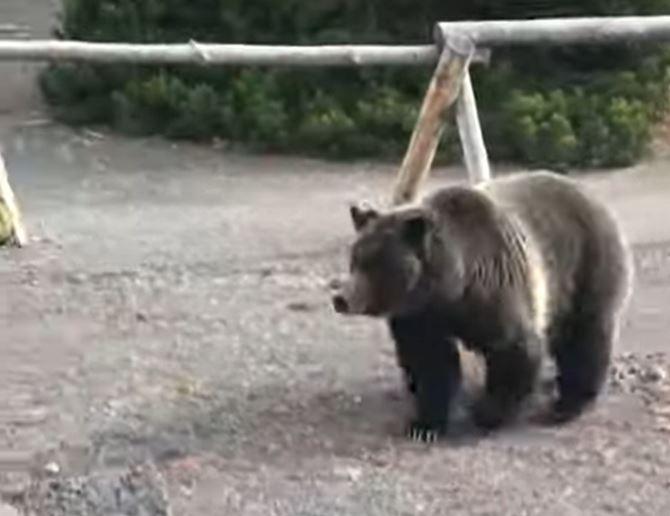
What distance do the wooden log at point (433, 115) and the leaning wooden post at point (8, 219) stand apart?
1815 millimetres

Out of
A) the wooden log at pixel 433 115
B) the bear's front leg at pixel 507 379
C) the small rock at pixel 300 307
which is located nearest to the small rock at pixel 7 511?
the bear's front leg at pixel 507 379

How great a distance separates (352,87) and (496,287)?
21.2ft

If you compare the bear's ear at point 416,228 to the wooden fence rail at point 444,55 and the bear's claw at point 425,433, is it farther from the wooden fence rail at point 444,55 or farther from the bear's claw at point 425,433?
the wooden fence rail at point 444,55

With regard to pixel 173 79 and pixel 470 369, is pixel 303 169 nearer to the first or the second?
pixel 173 79

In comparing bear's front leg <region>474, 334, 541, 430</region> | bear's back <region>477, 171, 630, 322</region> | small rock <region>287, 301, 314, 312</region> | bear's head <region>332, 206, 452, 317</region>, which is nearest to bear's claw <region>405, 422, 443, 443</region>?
bear's front leg <region>474, 334, 541, 430</region>

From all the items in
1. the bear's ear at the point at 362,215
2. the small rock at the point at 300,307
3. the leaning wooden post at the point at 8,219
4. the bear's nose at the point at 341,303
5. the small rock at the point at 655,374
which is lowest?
the leaning wooden post at the point at 8,219

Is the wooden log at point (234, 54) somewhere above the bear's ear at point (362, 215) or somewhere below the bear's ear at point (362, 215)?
below

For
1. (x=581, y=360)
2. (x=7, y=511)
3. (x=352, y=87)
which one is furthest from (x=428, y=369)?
(x=352, y=87)

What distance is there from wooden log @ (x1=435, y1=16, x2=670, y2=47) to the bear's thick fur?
6.88 feet

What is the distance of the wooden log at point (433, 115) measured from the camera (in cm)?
921

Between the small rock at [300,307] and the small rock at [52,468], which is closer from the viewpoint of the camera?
the small rock at [52,468]

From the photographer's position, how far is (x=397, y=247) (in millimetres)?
6516

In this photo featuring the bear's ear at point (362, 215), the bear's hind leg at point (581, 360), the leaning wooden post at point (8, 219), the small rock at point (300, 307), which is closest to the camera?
the bear's ear at point (362, 215)

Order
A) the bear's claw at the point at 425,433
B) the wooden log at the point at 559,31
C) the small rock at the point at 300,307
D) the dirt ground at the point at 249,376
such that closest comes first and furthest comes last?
1. the dirt ground at the point at 249,376
2. the bear's claw at the point at 425,433
3. the small rock at the point at 300,307
4. the wooden log at the point at 559,31
